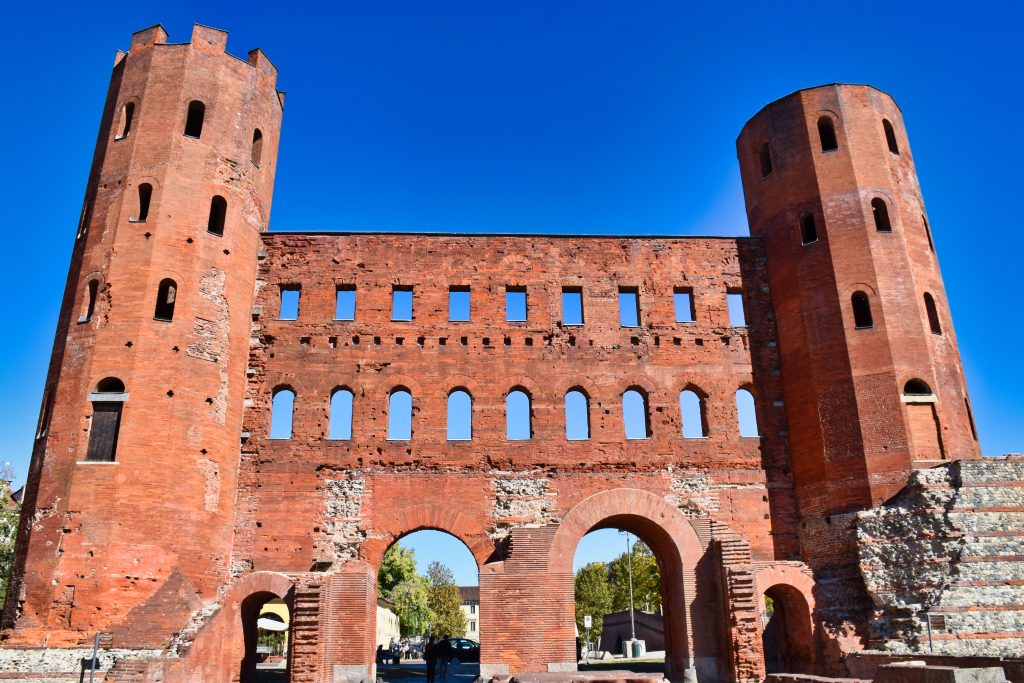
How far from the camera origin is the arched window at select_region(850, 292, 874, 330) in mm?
19016

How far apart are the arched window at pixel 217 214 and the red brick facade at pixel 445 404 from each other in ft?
0.64

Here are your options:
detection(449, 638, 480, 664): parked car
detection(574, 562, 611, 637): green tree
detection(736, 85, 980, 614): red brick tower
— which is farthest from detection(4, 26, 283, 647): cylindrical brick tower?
detection(574, 562, 611, 637): green tree

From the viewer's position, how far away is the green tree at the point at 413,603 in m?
50.6

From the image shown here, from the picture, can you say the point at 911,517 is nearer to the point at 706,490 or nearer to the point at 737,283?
the point at 706,490

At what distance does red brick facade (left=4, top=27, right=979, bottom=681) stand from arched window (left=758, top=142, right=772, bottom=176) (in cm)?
52

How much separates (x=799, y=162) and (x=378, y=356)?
40.9 feet

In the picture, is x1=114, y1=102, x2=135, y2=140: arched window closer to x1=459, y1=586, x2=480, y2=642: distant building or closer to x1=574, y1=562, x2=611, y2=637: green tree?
x1=574, y1=562, x2=611, y2=637: green tree

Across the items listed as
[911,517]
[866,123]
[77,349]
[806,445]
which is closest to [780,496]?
[806,445]

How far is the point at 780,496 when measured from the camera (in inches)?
741

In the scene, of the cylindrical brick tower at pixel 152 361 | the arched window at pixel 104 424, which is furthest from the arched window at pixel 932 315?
the arched window at pixel 104 424

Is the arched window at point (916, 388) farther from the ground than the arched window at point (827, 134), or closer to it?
closer to it

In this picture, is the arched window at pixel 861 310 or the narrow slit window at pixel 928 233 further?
the narrow slit window at pixel 928 233

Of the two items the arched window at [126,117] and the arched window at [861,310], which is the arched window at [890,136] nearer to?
the arched window at [861,310]

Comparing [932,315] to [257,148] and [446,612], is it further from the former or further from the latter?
[446,612]
